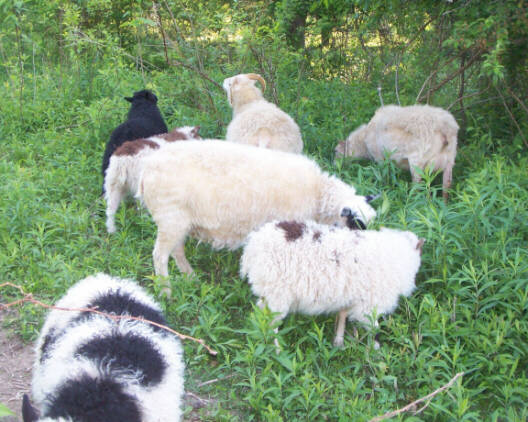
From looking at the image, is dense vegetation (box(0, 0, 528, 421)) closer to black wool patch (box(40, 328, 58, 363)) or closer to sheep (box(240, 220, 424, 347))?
sheep (box(240, 220, 424, 347))

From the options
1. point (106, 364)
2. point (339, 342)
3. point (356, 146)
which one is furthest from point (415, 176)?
point (106, 364)

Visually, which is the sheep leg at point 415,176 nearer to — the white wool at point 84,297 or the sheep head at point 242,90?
the sheep head at point 242,90

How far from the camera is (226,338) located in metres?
3.64

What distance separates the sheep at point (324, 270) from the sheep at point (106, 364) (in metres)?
0.80

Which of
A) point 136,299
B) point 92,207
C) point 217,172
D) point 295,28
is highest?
point 295,28

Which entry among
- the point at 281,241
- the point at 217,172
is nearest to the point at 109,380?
the point at 281,241

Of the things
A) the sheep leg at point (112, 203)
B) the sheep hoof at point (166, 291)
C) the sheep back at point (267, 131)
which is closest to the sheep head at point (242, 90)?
the sheep back at point (267, 131)

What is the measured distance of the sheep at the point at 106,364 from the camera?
80.4 inches

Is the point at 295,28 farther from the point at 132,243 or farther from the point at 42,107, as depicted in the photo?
Result: the point at 132,243

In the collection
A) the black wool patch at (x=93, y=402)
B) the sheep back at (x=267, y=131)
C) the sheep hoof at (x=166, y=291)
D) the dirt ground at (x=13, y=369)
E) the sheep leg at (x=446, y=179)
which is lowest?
the dirt ground at (x=13, y=369)

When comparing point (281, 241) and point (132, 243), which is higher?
point (281, 241)

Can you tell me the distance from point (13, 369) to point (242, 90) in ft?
14.1

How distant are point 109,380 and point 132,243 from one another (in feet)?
9.08

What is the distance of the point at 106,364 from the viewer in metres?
2.23
